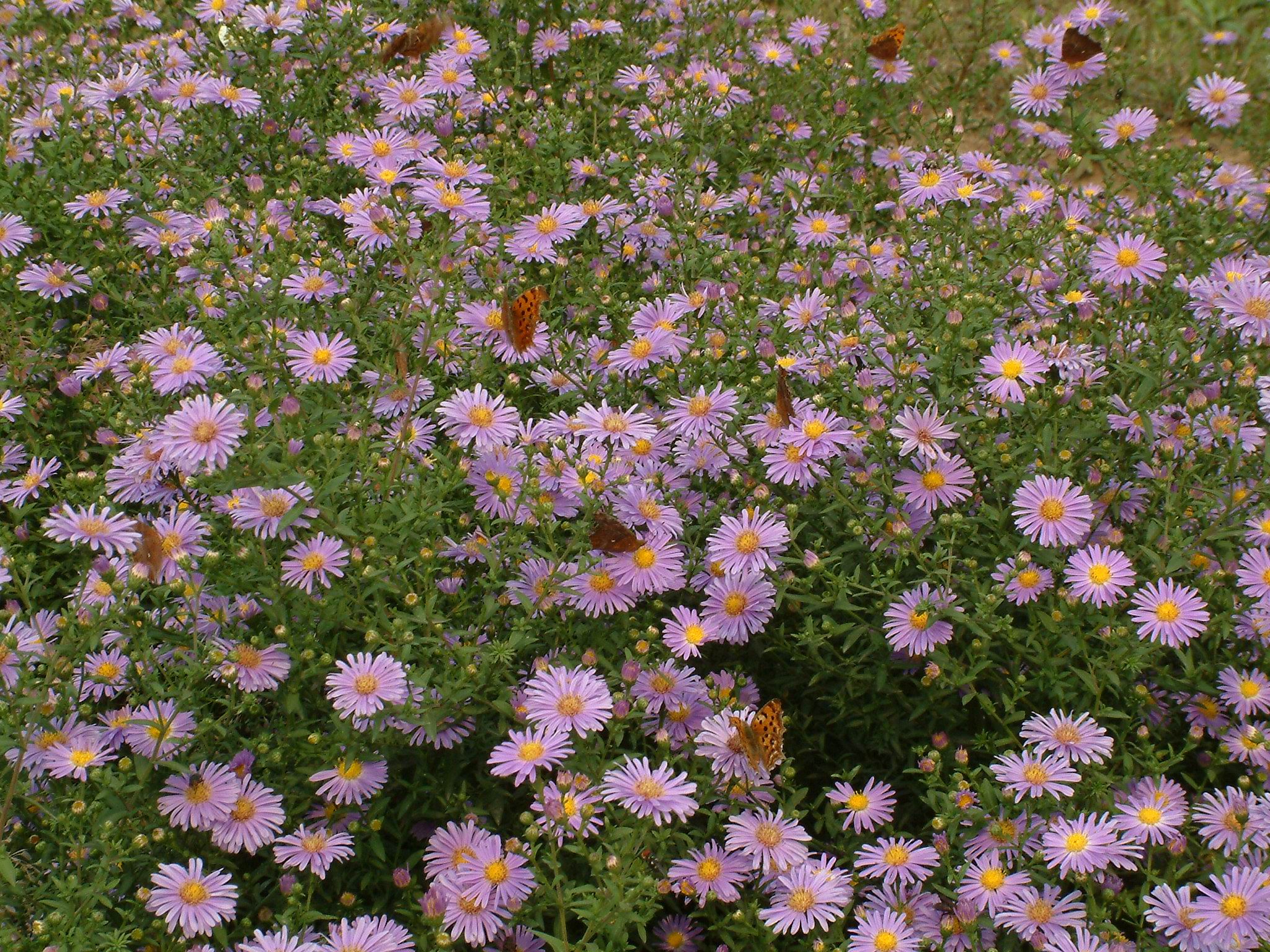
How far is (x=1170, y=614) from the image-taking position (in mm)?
2965

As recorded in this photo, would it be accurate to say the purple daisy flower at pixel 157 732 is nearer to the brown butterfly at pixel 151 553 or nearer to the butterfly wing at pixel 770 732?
the brown butterfly at pixel 151 553

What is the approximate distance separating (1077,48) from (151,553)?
13.5ft

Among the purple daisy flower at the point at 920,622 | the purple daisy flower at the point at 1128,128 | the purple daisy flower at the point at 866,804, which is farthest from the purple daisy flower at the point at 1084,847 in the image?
the purple daisy flower at the point at 1128,128

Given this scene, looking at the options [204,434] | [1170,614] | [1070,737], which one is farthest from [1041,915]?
[204,434]

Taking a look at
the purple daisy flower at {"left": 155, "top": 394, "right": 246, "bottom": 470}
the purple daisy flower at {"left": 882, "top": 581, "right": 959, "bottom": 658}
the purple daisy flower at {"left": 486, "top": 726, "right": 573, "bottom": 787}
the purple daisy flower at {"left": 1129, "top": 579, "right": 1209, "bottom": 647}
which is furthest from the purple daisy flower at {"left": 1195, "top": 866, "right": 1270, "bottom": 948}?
the purple daisy flower at {"left": 155, "top": 394, "right": 246, "bottom": 470}

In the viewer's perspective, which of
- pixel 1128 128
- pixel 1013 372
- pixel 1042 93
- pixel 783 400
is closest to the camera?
pixel 783 400

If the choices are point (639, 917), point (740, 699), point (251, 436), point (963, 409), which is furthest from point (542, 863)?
point (963, 409)

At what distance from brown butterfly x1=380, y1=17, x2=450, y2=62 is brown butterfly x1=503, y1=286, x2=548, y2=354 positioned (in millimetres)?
1746

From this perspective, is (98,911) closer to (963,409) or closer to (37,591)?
(37,591)

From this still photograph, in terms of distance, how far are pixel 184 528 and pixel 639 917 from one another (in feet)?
4.82

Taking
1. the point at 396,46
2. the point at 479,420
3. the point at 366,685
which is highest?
the point at 396,46

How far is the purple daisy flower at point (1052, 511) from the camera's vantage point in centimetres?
299

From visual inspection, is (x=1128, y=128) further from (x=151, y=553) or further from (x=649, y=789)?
(x=151, y=553)

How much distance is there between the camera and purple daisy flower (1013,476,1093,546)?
299cm
